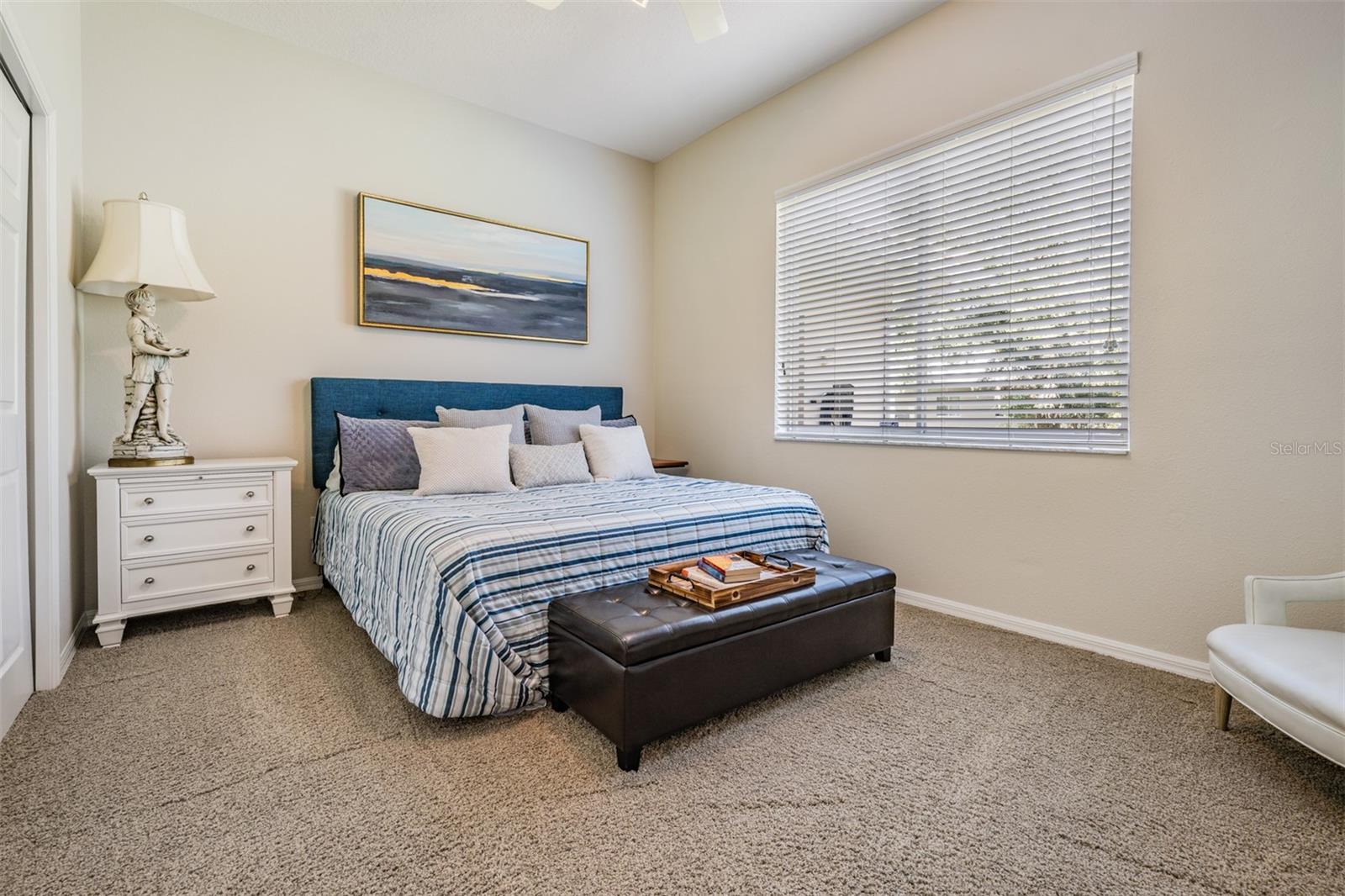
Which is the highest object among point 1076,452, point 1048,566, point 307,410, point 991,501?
point 307,410

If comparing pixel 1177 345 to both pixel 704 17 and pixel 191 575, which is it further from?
pixel 191 575

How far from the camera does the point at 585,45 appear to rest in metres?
3.22

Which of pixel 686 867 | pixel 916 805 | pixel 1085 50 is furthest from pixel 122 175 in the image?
pixel 1085 50

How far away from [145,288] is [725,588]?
9.07 feet

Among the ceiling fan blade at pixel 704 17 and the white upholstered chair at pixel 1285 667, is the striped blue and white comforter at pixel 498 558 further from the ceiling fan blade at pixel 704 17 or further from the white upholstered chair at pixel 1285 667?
the ceiling fan blade at pixel 704 17

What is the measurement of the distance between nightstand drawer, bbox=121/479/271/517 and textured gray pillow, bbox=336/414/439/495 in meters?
0.36

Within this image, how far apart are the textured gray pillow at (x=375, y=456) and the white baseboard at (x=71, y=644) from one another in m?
1.11

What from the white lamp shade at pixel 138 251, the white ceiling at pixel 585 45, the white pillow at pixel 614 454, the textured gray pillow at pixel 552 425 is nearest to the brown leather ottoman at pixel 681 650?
the white pillow at pixel 614 454

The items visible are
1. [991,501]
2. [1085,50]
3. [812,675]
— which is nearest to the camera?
[812,675]

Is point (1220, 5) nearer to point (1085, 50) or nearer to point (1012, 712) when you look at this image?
point (1085, 50)

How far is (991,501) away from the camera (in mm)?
2812

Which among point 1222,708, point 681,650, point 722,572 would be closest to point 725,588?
point 722,572

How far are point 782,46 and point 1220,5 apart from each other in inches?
70.9

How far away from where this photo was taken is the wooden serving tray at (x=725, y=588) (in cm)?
188
